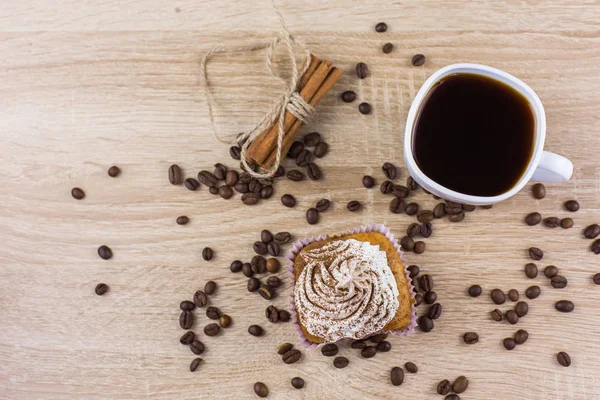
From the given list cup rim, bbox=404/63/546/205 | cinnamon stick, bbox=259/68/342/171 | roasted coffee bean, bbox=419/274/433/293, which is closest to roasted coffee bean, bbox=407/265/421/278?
roasted coffee bean, bbox=419/274/433/293

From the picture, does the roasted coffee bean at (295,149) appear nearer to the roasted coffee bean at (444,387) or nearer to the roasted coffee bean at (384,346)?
the roasted coffee bean at (384,346)

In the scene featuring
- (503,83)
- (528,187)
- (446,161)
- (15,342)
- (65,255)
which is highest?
(503,83)

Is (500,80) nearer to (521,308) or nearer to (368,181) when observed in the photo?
(368,181)

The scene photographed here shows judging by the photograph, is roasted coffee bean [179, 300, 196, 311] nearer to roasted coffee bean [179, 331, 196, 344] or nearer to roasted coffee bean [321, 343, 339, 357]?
roasted coffee bean [179, 331, 196, 344]

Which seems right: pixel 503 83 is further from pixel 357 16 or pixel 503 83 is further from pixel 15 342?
pixel 15 342

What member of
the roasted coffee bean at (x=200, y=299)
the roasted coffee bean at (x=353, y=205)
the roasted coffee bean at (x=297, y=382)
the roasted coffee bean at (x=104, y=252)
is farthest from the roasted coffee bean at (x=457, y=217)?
the roasted coffee bean at (x=104, y=252)

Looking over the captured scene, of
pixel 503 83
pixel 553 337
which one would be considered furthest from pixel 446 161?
pixel 553 337

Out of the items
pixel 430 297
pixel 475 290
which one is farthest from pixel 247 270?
pixel 475 290
